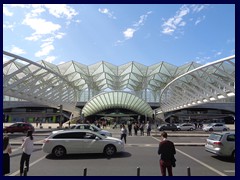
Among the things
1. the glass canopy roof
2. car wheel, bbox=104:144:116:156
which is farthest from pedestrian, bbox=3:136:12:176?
the glass canopy roof

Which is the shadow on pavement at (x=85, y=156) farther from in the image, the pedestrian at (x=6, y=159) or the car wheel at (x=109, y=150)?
the pedestrian at (x=6, y=159)

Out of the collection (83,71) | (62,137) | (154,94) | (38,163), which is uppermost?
(83,71)

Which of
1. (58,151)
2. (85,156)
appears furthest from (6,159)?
(85,156)

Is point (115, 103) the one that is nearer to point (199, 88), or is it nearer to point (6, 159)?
point (199, 88)

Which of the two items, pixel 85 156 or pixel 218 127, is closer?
pixel 85 156

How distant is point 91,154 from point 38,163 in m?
3.34

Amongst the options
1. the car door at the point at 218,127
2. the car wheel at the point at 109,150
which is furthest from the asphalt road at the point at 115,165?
the car door at the point at 218,127

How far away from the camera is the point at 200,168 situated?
423 inches

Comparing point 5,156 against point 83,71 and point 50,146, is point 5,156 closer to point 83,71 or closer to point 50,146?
point 50,146

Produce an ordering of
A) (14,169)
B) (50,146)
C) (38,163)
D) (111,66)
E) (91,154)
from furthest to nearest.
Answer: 1. (111,66)
2. (91,154)
3. (50,146)
4. (38,163)
5. (14,169)

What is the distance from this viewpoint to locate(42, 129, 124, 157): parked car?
44.1 ft

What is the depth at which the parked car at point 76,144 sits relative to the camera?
13.4 m

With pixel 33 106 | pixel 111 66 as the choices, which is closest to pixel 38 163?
pixel 111 66

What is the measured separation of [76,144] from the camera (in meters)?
13.5
